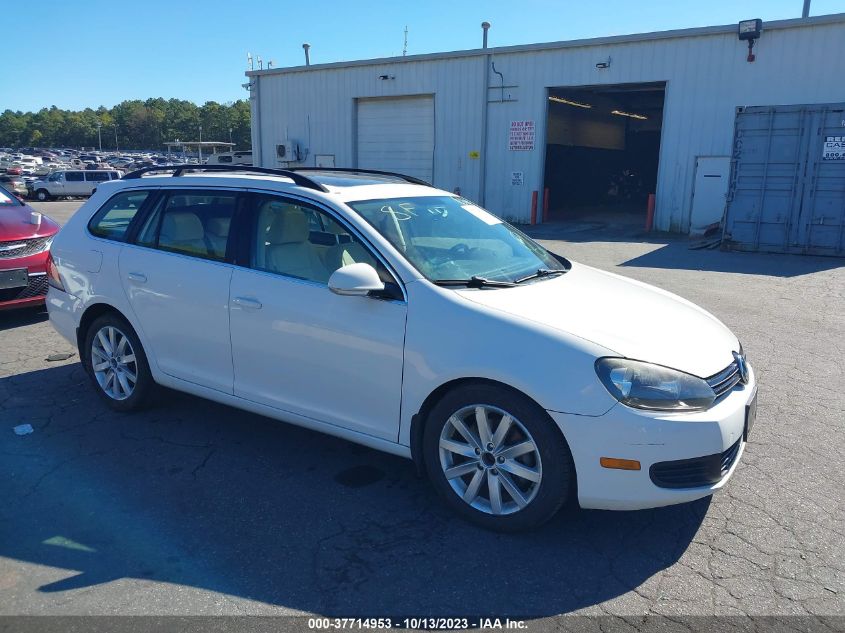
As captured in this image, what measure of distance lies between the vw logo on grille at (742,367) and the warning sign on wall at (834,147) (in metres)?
12.6

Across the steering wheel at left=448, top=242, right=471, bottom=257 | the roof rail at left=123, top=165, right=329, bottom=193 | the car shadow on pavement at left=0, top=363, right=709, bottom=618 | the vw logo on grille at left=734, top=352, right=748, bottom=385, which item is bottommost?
the car shadow on pavement at left=0, top=363, right=709, bottom=618

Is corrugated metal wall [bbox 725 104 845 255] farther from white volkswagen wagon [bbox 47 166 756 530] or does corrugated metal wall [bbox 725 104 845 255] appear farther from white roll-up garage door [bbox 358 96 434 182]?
white volkswagen wagon [bbox 47 166 756 530]

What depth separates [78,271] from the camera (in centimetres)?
496

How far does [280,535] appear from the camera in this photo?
10.8 feet

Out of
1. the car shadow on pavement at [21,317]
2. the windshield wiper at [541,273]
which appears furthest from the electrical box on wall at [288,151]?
the windshield wiper at [541,273]

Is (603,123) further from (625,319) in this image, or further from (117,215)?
(625,319)

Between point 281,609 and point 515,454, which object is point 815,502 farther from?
point 281,609

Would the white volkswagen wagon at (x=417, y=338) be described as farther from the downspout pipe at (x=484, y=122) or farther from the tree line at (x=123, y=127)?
the tree line at (x=123, y=127)

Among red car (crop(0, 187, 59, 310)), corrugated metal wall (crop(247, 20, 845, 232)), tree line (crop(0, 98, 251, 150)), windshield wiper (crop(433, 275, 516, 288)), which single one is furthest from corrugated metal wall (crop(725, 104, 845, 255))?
tree line (crop(0, 98, 251, 150))

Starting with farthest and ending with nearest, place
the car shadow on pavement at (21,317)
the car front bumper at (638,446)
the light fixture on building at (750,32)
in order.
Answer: the light fixture on building at (750,32) → the car shadow on pavement at (21,317) → the car front bumper at (638,446)

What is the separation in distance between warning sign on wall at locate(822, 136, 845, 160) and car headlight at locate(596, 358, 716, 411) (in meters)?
13.3

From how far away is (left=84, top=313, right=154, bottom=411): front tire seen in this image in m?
4.70

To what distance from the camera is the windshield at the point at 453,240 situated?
3736 millimetres

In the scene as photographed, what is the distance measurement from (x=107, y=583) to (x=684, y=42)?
19442 millimetres
